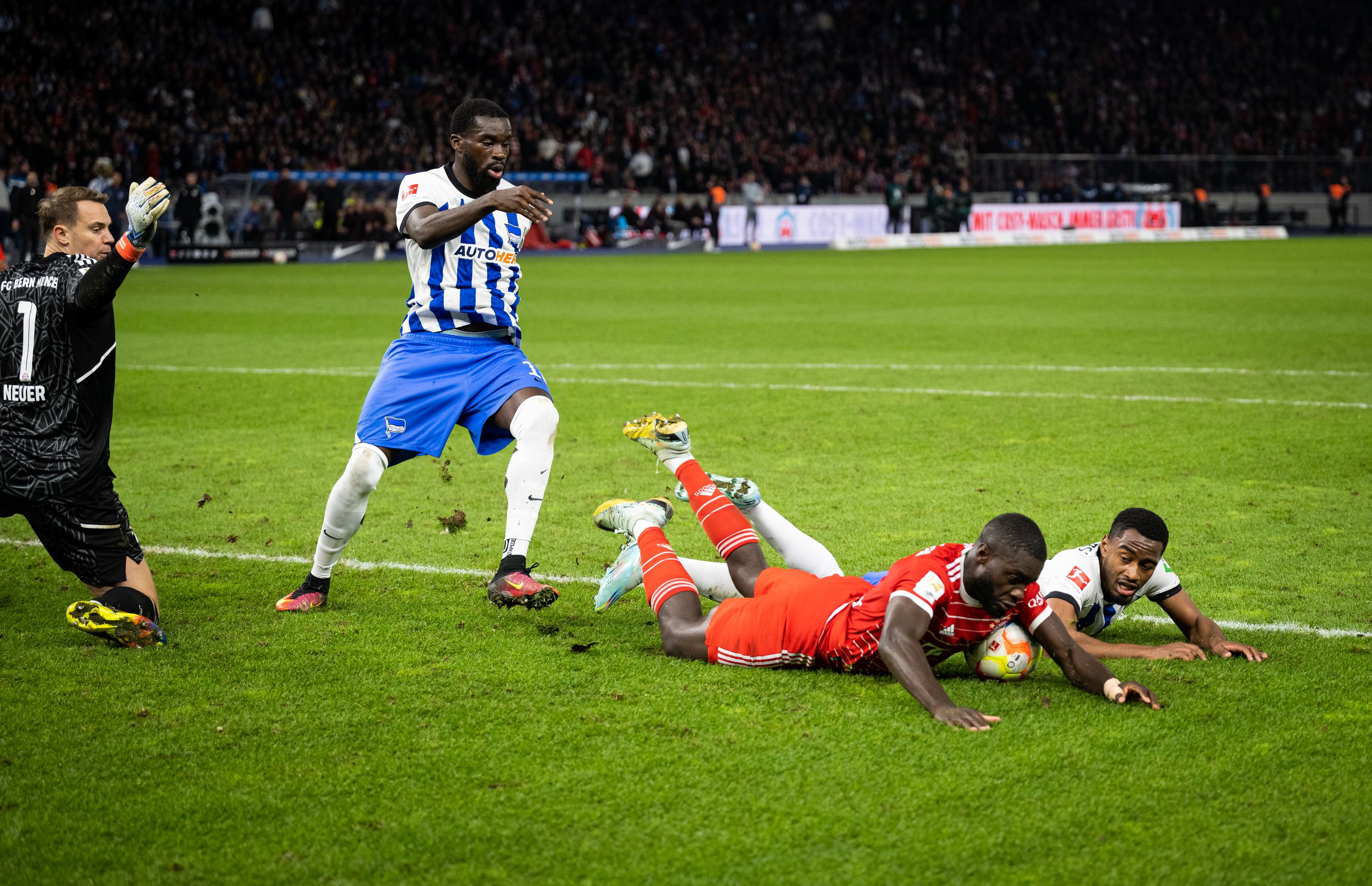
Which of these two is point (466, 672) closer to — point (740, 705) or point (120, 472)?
point (740, 705)

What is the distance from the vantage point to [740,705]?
380 cm

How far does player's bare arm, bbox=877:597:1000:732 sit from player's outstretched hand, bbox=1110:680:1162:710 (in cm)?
40

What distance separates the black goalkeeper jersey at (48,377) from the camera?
4465 millimetres

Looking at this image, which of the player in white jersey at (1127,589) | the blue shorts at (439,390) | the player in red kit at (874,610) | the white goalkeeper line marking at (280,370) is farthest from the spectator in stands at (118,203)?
the player in white jersey at (1127,589)

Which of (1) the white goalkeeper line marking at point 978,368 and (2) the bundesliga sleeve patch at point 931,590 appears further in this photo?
(1) the white goalkeeper line marking at point 978,368

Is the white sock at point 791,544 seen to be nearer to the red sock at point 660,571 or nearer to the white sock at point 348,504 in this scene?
the red sock at point 660,571

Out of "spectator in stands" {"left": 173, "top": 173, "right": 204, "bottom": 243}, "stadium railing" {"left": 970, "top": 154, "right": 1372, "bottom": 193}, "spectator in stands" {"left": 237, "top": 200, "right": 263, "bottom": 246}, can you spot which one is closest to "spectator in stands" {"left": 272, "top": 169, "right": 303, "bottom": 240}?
"spectator in stands" {"left": 237, "top": 200, "right": 263, "bottom": 246}

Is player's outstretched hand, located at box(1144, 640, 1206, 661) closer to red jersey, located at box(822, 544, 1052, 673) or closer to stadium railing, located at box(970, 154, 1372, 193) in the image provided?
red jersey, located at box(822, 544, 1052, 673)

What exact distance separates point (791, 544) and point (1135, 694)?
→ 4.63 feet

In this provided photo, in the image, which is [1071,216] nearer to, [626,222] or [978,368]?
[626,222]

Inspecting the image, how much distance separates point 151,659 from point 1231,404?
803 centimetres

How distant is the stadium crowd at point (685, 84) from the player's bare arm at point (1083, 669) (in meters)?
28.2

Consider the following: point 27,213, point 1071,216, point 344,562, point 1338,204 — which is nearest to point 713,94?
point 1071,216

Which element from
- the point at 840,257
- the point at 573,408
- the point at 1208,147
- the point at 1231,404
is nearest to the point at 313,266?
the point at 840,257
